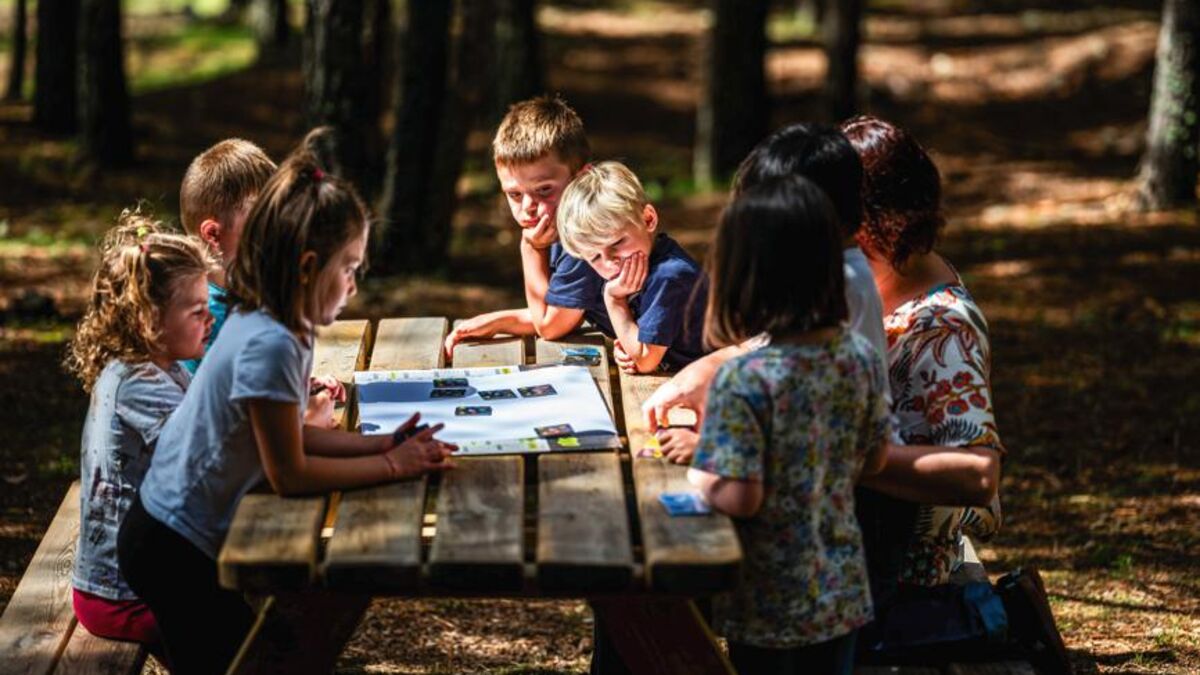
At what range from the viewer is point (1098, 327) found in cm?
863

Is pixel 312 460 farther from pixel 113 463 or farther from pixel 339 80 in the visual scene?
pixel 339 80

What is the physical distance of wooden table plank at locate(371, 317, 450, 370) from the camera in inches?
172

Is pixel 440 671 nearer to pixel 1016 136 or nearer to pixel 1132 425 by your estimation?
pixel 1132 425

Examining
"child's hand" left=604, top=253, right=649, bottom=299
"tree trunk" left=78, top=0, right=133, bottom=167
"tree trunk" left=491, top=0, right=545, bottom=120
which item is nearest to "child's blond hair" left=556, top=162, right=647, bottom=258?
"child's hand" left=604, top=253, right=649, bottom=299

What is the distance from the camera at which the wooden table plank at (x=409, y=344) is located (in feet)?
14.4

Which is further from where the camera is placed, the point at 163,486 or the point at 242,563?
the point at 163,486

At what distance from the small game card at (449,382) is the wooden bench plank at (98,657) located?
97 centimetres

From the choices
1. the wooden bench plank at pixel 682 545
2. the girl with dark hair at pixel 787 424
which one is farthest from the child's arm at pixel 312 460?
the girl with dark hair at pixel 787 424

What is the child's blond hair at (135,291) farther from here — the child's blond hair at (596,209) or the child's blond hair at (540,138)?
the child's blond hair at (540,138)

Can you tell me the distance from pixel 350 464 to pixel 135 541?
51cm

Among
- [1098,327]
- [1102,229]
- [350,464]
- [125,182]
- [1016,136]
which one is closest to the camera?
[350,464]

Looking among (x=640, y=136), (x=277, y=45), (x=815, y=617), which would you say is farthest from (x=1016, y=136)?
(x=815, y=617)

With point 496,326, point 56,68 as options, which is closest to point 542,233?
point 496,326

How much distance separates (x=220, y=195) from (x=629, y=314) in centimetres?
121
